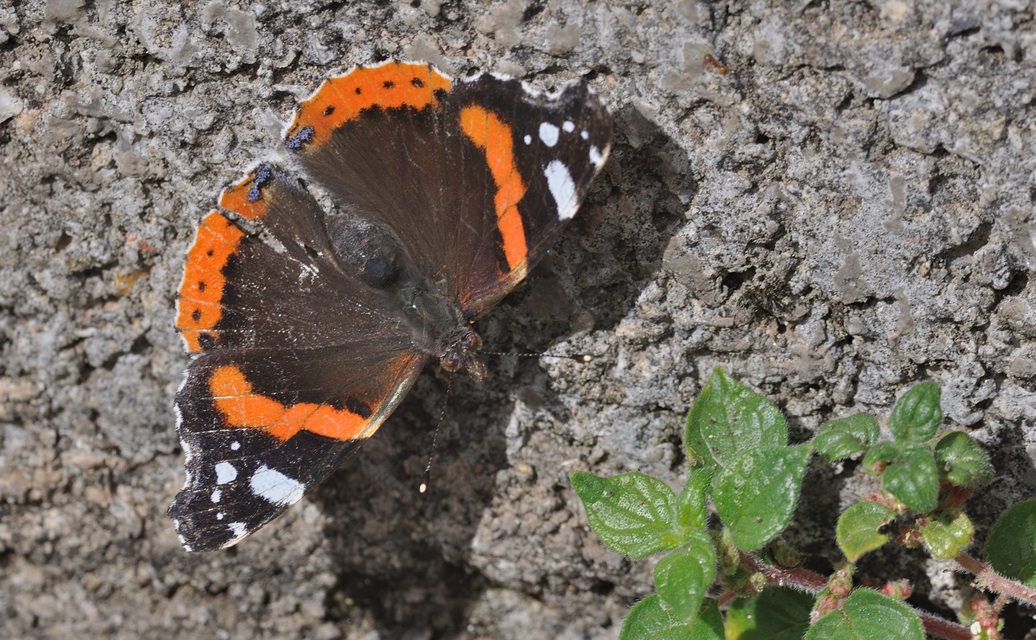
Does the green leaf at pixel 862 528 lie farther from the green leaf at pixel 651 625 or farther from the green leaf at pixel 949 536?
the green leaf at pixel 651 625

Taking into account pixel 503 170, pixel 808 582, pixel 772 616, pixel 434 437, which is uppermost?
pixel 503 170

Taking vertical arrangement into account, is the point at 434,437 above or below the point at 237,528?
above

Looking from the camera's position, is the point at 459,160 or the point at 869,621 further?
the point at 459,160

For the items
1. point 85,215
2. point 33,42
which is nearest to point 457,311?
point 85,215

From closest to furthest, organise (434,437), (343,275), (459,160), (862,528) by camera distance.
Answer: (862,528), (459,160), (343,275), (434,437)

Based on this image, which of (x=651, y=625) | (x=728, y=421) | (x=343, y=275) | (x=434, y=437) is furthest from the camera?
(x=434, y=437)

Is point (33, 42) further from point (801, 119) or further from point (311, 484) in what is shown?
point (801, 119)

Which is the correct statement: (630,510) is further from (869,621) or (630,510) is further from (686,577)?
(869,621)

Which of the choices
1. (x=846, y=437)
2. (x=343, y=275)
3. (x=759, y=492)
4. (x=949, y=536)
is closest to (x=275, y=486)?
(x=343, y=275)
